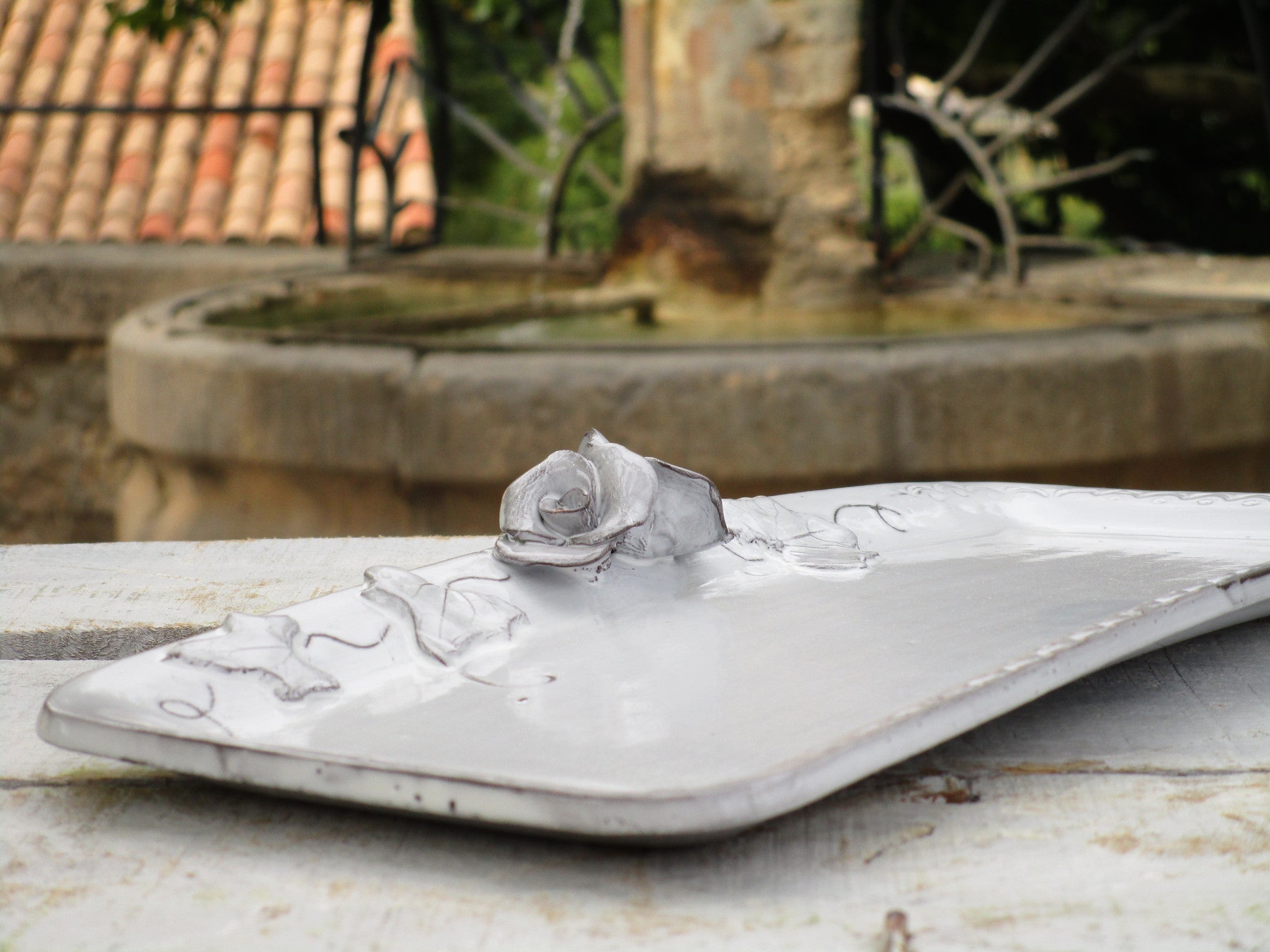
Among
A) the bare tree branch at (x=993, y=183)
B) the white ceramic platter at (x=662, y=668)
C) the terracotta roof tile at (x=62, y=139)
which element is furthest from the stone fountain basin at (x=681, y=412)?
the terracotta roof tile at (x=62, y=139)

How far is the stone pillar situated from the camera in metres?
2.56

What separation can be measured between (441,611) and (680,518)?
6.8 inches

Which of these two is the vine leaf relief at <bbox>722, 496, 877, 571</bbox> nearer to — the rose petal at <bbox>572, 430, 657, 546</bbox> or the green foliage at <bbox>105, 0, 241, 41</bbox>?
the rose petal at <bbox>572, 430, 657, 546</bbox>

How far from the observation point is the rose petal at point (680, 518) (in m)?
0.81

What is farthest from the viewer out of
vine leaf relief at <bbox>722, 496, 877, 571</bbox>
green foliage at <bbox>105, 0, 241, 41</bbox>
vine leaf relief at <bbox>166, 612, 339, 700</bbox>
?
green foliage at <bbox>105, 0, 241, 41</bbox>

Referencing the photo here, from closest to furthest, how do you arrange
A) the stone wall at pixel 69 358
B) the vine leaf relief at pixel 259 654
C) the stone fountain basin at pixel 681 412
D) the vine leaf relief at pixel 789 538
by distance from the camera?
the vine leaf relief at pixel 259 654, the vine leaf relief at pixel 789 538, the stone fountain basin at pixel 681 412, the stone wall at pixel 69 358

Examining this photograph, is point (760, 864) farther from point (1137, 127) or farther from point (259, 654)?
point (1137, 127)

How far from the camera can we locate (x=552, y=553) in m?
0.77

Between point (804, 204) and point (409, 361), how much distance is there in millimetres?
962

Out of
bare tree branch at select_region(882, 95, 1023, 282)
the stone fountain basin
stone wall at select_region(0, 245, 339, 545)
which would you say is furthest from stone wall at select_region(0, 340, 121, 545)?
bare tree branch at select_region(882, 95, 1023, 282)

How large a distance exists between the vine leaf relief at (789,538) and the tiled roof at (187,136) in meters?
3.75

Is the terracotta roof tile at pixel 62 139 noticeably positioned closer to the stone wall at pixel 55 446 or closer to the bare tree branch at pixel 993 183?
the stone wall at pixel 55 446

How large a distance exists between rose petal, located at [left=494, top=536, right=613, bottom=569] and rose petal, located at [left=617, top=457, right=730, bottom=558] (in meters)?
0.03

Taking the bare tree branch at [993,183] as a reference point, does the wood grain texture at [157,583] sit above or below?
below
